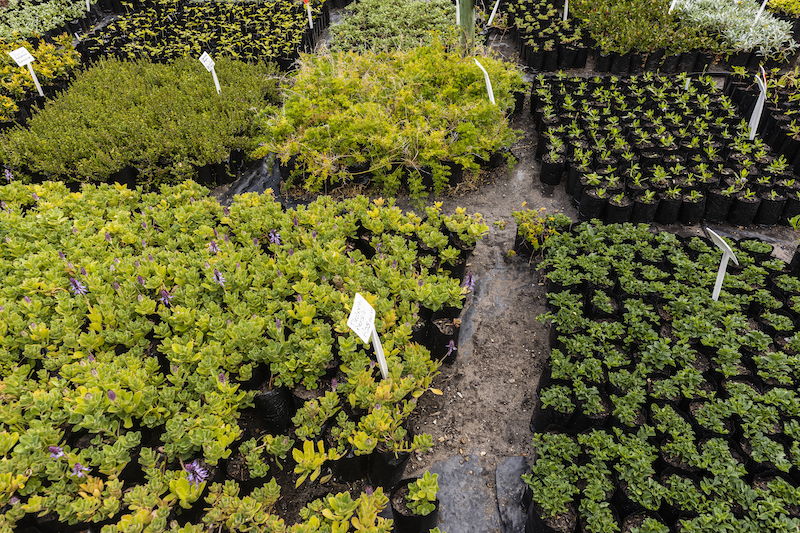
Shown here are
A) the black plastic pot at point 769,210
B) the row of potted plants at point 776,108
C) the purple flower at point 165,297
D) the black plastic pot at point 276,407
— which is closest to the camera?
the black plastic pot at point 276,407

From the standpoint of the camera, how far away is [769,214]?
181 inches

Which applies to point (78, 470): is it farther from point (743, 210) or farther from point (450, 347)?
point (743, 210)

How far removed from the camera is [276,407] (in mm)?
2949

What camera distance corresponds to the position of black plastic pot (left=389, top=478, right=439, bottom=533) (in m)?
2.52

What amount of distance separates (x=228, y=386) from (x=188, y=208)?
2044mm

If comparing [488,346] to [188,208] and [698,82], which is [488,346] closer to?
[188,208]

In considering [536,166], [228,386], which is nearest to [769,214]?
[536,166]

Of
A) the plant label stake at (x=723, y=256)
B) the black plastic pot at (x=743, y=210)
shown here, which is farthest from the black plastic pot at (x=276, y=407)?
the black plastic pot at (x=743, y=210)

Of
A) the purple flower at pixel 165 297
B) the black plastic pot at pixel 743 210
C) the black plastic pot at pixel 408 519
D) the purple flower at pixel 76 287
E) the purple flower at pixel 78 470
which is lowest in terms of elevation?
the black plastic pot at pixel 408 519

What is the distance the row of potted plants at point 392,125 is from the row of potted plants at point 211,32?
3.13 metres

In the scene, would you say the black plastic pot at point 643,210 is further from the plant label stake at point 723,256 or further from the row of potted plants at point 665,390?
the plant label stake at point 723,256

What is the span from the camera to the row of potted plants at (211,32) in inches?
335

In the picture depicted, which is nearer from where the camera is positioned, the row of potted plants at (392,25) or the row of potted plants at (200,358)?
the row of potted plants at (200,358)

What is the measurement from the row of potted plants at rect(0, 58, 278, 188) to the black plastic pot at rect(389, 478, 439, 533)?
4263 mm
